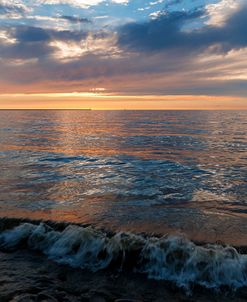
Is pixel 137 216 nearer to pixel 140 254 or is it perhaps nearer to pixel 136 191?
pixel 140 254

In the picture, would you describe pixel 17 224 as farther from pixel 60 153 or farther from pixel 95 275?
pixel 60 153

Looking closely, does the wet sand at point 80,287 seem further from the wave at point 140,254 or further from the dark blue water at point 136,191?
the dark blue water at point 136,191

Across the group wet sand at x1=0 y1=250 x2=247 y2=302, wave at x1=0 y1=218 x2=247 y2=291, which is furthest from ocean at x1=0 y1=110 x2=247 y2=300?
wet sand at x1=0 y1=250 x2=247 y2=302

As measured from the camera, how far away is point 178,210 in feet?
32.5

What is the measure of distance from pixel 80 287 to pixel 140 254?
1752 millimetres

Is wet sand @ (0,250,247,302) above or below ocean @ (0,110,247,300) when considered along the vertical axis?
above

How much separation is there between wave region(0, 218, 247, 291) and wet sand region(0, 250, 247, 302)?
0.27 metres

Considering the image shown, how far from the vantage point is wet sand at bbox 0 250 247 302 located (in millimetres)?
5203

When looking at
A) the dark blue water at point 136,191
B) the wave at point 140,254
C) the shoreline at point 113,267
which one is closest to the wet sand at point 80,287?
the shoreline at point 113,267

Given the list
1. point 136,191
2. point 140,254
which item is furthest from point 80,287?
point 136,191

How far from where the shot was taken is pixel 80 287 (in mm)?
5516

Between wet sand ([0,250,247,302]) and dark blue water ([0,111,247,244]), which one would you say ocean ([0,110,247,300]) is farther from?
wet sand ([0,250,247,302])

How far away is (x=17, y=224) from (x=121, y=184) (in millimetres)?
5804

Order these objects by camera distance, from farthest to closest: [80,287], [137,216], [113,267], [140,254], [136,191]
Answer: [136,191], [137,216], [140,254], [113,267], [80,287]
